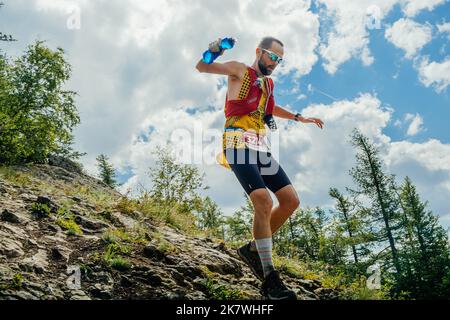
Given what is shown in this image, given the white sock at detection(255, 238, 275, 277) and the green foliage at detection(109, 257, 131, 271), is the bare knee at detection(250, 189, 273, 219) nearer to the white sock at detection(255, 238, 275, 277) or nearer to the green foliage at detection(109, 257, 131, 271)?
the white sock at detection(255, 238, 275, 277)

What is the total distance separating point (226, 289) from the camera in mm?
5043

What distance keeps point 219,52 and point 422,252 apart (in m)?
40.3

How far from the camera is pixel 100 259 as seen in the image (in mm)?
5176

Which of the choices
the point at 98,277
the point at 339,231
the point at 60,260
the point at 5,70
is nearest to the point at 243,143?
the point at 98,277

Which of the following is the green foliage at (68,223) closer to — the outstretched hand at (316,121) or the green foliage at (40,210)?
the green foliage at (40,210)

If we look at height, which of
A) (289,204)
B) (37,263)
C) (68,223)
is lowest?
(37,263)

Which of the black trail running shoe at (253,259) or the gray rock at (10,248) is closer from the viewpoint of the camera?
the gray rock at (10,248)

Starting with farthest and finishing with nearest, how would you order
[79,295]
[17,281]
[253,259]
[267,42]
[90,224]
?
[90,224]
[267,42]
[253,259]
[79,295]
[17,281]

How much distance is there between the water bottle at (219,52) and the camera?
448 centimetres

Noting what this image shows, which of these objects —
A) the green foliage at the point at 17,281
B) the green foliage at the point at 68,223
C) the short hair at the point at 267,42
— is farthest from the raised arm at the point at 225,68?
the green foliage at the point at 68,223

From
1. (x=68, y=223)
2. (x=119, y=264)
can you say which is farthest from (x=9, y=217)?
(x=119, y=264)

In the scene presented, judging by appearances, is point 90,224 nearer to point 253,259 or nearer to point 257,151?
point 253,259
